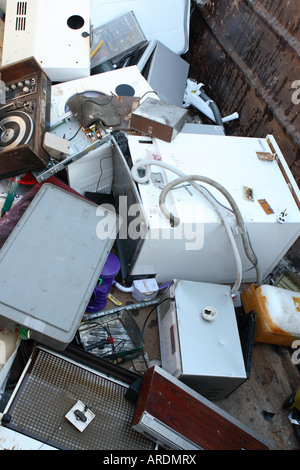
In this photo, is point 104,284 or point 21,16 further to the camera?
point 21,16

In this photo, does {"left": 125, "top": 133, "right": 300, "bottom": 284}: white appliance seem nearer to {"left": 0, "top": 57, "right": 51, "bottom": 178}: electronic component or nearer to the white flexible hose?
the white flexible hose

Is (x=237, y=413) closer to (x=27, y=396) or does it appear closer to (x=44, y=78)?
Result: (x=27, y=396)

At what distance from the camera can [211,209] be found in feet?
6.75

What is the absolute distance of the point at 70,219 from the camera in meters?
1.88

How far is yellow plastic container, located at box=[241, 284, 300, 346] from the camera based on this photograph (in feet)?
6.96

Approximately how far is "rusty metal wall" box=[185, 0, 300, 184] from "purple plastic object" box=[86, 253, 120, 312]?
1484 mm

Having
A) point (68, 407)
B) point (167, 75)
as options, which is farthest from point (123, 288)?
point (167, 75)

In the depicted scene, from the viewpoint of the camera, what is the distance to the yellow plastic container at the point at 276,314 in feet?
6.96

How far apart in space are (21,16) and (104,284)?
1.95 m

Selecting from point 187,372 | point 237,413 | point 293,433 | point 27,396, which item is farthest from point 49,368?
point 293,433

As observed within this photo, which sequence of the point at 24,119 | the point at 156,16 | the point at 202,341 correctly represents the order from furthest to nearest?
the point at 156,16
the point at 24,119
the point at 202,341

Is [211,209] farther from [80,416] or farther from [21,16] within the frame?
[21,16]

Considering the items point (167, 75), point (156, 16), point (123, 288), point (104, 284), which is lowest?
point (123, 288)
